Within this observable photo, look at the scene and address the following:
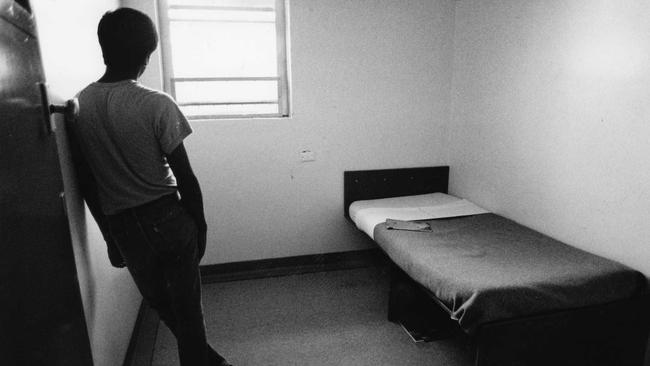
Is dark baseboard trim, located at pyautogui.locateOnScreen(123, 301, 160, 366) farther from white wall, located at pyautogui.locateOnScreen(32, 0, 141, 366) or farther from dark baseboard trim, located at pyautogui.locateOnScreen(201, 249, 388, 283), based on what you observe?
dark baseboard trim, located at pyautogui.locateOnScreen(201, 249, 388, 283)

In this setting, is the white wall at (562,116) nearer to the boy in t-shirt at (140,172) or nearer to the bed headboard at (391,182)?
the bed headboard at (391,182)

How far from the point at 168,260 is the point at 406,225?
136 cm

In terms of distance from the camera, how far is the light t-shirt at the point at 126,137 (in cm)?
123

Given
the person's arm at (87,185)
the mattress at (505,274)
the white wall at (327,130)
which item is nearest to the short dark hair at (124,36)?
the person's arm at (87,185)

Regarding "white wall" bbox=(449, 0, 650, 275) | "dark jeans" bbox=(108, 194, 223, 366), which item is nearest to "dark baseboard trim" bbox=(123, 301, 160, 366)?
"dark jeans" bbox=(108, 194, 223, 366)

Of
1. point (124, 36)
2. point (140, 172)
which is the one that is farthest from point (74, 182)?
point (124, 36)

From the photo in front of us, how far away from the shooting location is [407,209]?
2617mm

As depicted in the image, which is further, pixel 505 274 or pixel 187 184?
pixel 505 274

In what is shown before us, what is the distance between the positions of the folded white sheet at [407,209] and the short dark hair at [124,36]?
62.1 inches

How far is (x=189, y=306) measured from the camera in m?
1.46

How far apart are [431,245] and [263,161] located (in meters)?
1.31

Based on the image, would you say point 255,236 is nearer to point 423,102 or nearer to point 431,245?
point 431,245

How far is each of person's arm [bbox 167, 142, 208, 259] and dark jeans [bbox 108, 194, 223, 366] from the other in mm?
29

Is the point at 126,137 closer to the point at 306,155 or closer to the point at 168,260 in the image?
the point at 168,260
